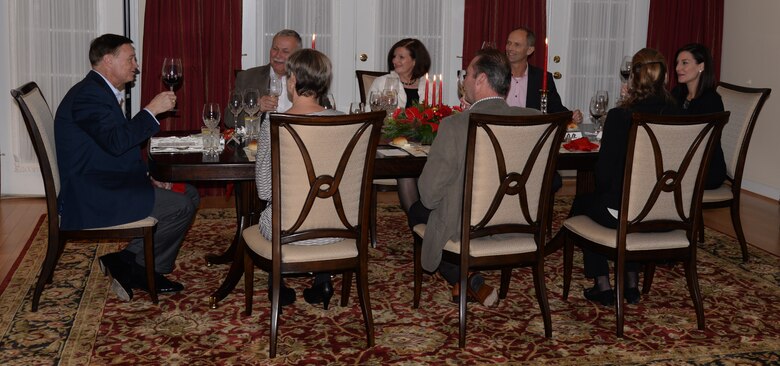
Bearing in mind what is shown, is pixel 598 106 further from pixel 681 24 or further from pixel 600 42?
pixel 681 24

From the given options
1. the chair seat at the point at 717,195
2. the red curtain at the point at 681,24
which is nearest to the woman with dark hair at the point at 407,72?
the chair seat at the point at 717,195

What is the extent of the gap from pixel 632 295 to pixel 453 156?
4.22 feet

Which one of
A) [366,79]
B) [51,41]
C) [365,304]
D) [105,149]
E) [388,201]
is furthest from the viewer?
[388,201]

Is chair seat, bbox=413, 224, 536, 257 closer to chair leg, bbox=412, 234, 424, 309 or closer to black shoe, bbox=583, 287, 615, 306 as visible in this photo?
chair leg, bbox=412, 234, 424, 309

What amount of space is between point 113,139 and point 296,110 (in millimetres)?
864

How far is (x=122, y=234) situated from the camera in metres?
3.81

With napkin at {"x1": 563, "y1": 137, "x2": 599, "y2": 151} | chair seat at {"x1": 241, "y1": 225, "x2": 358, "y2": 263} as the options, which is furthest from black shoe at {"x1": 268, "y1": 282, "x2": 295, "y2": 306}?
napkin at {"x1": 563, "y1": 137, "x2": 599, "y2": 151}

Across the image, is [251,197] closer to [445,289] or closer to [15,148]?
[445,289]

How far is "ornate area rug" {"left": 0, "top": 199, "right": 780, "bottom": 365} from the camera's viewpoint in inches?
134

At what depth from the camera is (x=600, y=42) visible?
697 centimetres

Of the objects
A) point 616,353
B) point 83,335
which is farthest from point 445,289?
point 83,335

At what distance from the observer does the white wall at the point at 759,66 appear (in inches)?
259

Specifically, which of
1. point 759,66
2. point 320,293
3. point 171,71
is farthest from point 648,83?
point 759,66

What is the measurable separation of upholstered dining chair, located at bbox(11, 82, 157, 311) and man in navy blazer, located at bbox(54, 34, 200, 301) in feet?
0.10
